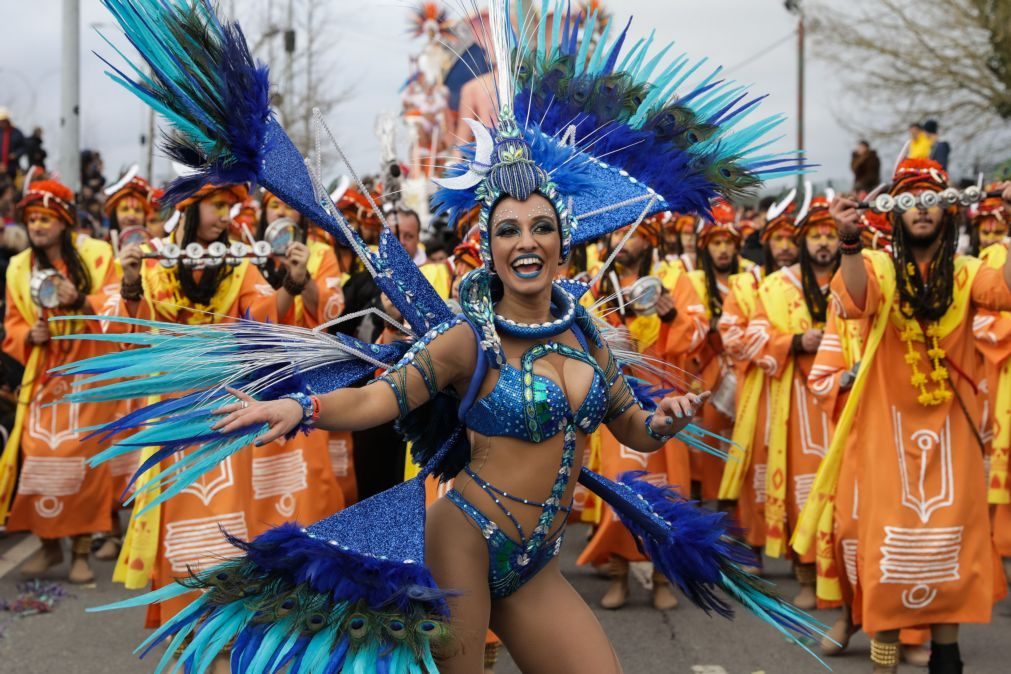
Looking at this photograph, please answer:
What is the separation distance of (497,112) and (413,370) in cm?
84

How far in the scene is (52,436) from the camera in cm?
734

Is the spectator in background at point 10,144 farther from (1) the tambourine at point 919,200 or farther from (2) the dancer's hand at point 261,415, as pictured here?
(2) the dancer's hand at point 261,415

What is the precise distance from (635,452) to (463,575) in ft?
11.4

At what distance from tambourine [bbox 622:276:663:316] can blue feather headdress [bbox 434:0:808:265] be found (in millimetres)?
2516

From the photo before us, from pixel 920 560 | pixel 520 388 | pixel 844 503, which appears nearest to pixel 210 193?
pixel 520 388

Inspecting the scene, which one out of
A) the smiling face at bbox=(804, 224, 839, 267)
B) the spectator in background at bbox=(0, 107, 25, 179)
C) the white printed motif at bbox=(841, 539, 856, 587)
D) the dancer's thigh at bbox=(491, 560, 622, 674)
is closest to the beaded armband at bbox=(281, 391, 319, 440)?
the dancer's thigh at bbox=(491, 560, 622, 674)

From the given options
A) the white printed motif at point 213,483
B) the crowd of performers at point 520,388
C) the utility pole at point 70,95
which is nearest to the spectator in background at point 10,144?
the utility pole at point 70,95

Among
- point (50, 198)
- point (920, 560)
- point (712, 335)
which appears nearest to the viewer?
point (920, 560)

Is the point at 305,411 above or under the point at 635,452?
above

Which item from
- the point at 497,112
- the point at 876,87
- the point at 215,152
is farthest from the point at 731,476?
the point at 876,87

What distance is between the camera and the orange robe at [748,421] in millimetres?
7664

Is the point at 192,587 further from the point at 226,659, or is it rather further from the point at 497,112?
the point at 226,659

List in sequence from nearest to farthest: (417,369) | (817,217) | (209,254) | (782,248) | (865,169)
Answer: (417,369) < (209,254) < (817,217) < (782,248) < (865,169)

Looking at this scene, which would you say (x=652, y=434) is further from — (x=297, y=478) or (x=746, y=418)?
(x=746, y=418)
